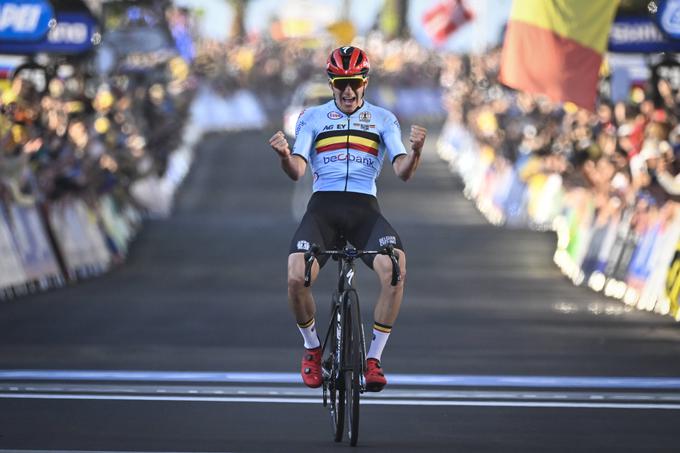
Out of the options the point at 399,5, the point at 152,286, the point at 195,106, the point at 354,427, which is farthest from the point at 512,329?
the point at 399,5

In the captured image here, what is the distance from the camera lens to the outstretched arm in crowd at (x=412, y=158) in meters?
10.6

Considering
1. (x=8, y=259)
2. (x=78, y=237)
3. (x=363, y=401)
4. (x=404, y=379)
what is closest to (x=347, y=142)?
(x=363, y=401)

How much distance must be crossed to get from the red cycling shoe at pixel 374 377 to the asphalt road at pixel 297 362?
0.33m

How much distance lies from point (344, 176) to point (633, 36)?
12044 mm

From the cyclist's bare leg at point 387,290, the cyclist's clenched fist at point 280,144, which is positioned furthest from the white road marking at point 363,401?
the cyclist's clenched fist at point 280,144

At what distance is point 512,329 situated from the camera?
17.8 metres

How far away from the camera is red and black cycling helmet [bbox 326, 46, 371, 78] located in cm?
1105

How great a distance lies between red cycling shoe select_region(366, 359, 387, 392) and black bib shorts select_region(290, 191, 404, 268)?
59 cm

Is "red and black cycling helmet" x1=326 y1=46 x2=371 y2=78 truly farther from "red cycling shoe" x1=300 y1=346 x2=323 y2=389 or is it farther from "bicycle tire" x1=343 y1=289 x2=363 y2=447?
"red cycling shoe" x1=300 y1=346 x2=323 y2=389

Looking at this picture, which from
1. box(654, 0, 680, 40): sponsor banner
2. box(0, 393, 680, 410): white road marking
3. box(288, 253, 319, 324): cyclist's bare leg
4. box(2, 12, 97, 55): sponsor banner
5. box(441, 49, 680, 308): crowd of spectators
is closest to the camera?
box(288, 253, 319, 324): cyclist's bare leg

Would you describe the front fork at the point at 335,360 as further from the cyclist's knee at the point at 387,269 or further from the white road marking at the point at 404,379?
the white road marking at the point at 404,379

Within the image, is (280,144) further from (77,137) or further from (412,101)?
(412,101)

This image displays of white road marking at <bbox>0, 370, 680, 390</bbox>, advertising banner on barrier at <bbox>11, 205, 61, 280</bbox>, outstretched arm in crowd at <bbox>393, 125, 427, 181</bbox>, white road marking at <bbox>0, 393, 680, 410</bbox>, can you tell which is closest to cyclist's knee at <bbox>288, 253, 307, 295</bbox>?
outstretched arm in crowd at <bbox>393, 125, 427, 181</bbox>

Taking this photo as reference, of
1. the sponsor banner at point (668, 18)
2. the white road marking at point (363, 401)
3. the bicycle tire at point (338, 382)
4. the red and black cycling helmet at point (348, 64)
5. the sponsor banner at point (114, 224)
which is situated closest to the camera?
the bicycle tire at point (338, 382)
